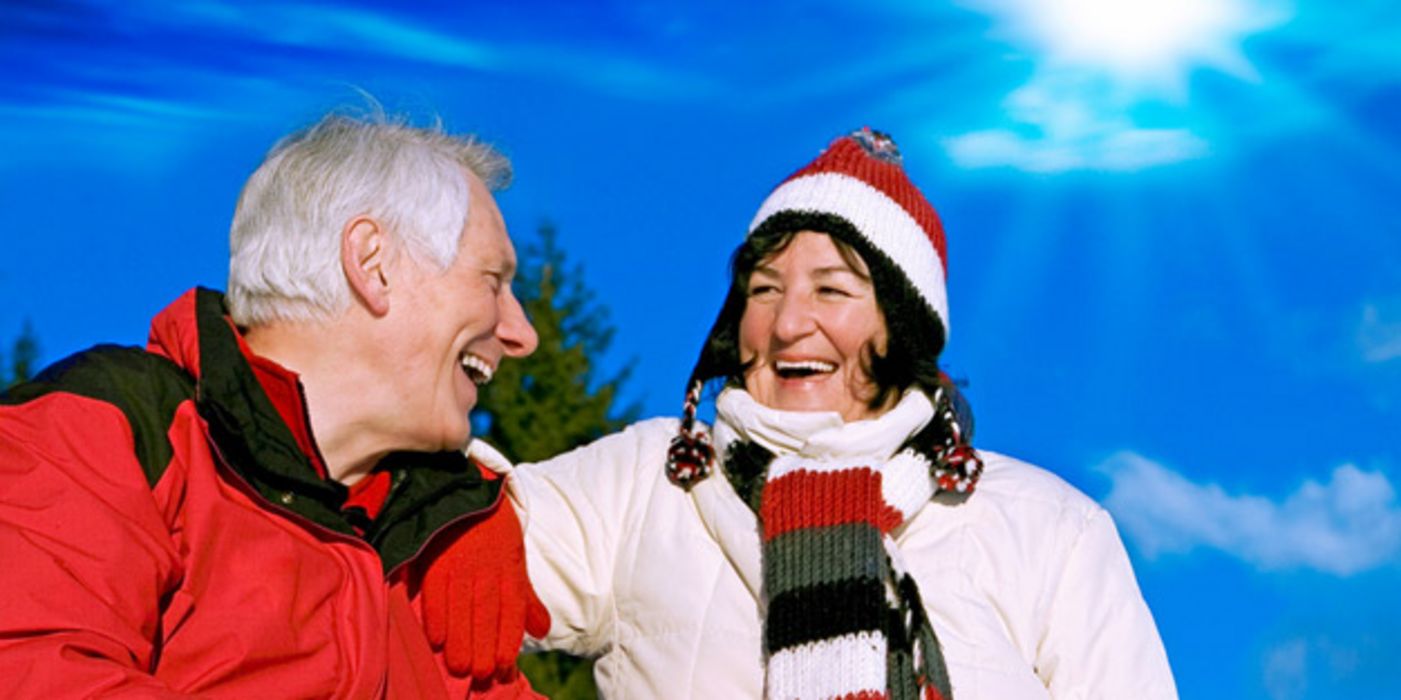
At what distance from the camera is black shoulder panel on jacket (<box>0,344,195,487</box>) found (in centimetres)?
243

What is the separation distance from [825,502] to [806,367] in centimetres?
30

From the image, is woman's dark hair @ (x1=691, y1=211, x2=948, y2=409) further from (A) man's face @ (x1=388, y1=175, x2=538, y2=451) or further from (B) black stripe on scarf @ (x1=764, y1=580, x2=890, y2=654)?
(A) man's face @ (x1=388, y1=175, x2=538, y2=451)

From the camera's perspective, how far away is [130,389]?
2.49 m

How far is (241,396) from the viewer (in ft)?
8.68

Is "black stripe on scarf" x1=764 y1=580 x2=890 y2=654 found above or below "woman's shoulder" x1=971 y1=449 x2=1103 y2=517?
below

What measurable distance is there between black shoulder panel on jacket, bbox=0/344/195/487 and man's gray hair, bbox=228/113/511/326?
27 centimetres

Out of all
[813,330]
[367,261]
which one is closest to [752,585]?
Result: [813,330]

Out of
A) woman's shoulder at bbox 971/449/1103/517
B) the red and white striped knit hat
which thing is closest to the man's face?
the red and white striped knit hat

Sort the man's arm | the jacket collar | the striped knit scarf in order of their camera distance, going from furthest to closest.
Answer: the striped knit scarf → the jacket collar → the man's arm

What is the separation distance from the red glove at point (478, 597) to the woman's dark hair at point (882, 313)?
0.64 meters

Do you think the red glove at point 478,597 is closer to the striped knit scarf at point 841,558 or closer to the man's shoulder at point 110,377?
the striped knit scarf at point 841,558

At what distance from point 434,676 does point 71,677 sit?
2.88 feet

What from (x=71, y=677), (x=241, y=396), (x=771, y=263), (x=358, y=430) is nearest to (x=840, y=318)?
(x=771, y=263)

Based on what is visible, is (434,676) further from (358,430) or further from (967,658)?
(967,658)
